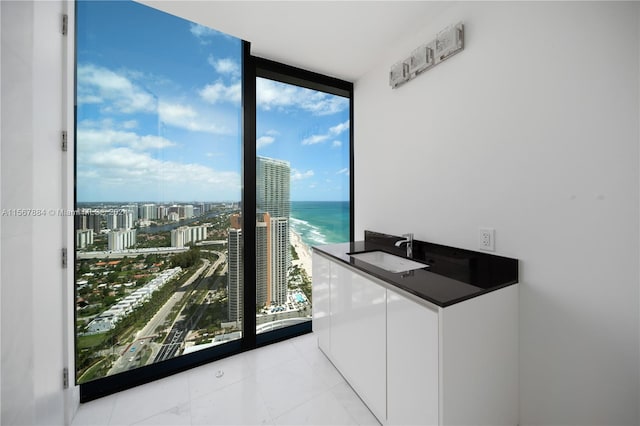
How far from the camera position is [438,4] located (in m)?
1.41

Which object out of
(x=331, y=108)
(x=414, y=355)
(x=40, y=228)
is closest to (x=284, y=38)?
(x=331, y=108)

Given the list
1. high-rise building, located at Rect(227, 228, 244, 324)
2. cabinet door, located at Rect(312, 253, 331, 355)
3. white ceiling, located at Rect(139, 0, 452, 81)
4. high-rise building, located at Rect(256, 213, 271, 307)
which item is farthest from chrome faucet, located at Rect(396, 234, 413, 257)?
white ceiling, located at Rect(139, 0, 452, 81)

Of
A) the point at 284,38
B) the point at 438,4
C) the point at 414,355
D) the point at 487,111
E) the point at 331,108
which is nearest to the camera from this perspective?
the point at 414,355

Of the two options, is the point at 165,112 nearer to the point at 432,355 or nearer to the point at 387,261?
the point at 387,261

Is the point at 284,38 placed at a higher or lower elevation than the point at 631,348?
higher

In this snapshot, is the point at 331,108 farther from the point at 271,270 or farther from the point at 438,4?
the point at 271,270

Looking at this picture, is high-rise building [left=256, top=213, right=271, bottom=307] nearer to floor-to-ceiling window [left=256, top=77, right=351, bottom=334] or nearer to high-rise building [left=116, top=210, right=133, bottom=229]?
floor-to-ceiling window [left=256, top=77, right=351, bottom=334]

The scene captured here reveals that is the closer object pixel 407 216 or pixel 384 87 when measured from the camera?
pixel 407 216

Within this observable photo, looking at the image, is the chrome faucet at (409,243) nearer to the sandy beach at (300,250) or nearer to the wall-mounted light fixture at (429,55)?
the sandy beach at (300,250)

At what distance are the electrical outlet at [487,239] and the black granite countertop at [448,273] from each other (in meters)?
0.05

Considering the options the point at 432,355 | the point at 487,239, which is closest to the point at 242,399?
the point at 432,355

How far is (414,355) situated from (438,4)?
1939 millimetres

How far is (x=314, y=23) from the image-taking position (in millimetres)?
1581

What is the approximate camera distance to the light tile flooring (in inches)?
51.9
